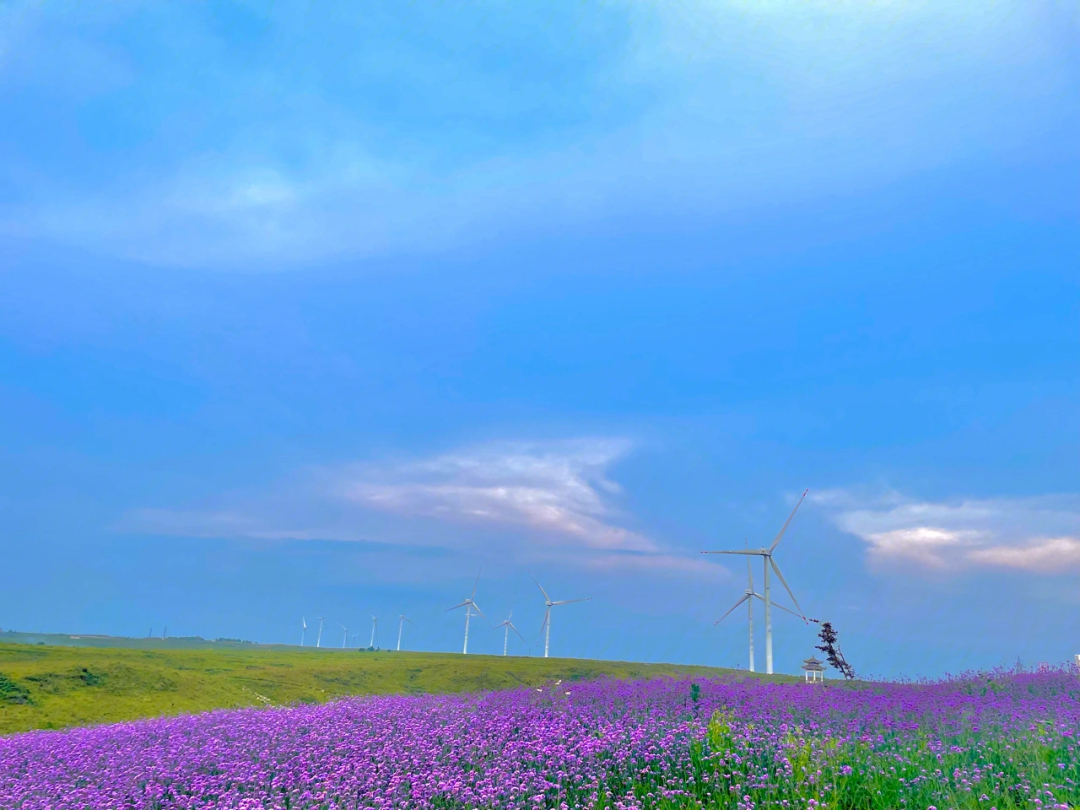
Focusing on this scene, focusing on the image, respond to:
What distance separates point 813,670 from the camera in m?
31.0

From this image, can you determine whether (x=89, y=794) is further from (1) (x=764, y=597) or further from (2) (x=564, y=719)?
(1) (x=764, y=597)

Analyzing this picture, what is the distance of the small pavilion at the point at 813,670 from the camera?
30500 millimetres

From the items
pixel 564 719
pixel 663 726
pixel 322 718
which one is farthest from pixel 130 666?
pixel 663 726

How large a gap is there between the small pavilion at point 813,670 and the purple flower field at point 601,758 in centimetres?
1591

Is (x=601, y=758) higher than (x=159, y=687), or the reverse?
(x=601, y=758)

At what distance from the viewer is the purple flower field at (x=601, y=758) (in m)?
8.64

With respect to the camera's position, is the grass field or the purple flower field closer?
the purple flower field

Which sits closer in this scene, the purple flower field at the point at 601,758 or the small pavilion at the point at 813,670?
the purple flower field at the point at 601,758

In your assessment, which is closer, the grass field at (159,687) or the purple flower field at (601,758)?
the purple flower field at (601,758)

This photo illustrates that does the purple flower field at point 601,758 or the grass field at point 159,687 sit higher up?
the purple flower field at point 601,758

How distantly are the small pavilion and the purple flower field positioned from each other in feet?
52.2

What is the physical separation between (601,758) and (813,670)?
2445 cm

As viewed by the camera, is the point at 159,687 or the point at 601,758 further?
the point at 159,687

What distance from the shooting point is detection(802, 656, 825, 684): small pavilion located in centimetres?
3050
